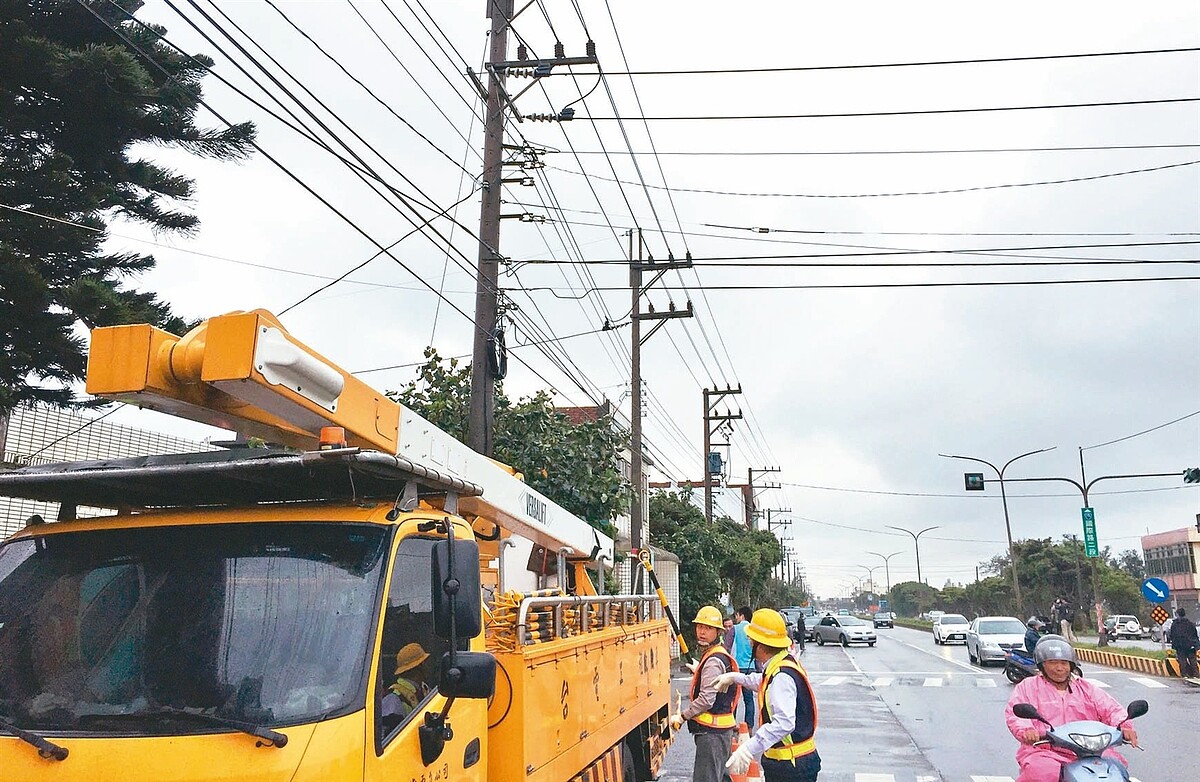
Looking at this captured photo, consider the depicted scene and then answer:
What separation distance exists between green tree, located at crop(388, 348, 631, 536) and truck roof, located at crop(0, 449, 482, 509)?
388 inches

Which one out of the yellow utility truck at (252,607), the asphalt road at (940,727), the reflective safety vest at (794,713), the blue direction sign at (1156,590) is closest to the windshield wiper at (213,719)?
the yellow utility truck at (252,607)

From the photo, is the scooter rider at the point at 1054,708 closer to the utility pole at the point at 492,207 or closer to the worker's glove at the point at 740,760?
the worker's glove at the point at 740,760

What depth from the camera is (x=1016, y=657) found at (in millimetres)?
19844

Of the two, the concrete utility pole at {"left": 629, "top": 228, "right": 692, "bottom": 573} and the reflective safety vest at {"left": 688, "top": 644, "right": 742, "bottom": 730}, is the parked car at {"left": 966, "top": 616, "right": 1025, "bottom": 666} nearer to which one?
the concrete utility pole at {"left": 629, "top": 228, "right": 692, "bottom": 573}

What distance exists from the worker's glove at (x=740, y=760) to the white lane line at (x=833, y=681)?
57.6 feet

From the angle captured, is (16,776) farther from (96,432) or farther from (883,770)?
(96,432)

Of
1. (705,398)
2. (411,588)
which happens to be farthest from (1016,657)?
(705,398)

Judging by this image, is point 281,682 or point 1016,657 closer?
point 281,682

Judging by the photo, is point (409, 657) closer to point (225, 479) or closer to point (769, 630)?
point (225, 479)

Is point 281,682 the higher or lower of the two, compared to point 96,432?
lower

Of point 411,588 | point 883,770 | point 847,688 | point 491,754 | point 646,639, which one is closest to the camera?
point 411,588

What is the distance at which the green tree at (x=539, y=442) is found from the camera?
14492 millimetres

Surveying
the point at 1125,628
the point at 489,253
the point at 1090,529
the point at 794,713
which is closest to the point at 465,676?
the point at 794,713

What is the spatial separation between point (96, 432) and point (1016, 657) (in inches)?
677
